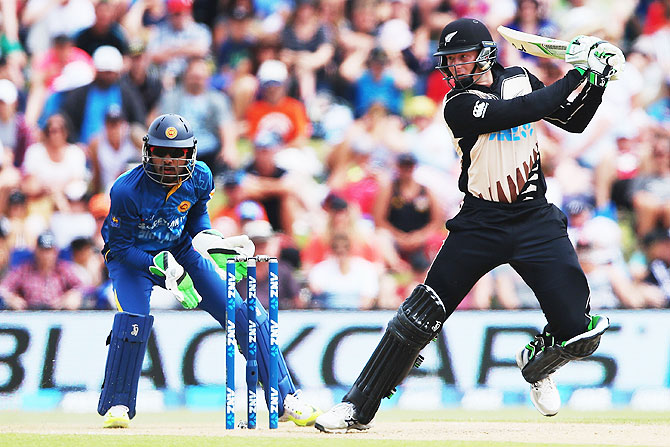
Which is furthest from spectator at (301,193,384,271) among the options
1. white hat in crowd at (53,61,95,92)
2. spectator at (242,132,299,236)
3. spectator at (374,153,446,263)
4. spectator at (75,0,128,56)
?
spectator at (75,0,128,56)

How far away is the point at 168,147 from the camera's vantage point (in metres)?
7.11

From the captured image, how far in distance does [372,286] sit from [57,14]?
5146 mm

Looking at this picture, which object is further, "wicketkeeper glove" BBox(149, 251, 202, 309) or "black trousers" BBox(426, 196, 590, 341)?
"wicketkeeper glove" BBox(149, 251, 202, 309)

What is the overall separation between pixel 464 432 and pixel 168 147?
2.51m

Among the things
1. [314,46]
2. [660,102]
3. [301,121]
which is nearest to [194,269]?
[301,121]

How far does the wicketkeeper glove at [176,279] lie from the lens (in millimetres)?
6914

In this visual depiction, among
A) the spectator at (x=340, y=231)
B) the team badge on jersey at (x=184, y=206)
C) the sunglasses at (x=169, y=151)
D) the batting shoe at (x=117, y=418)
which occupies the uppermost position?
the sunglasses at (x=169, y=151)

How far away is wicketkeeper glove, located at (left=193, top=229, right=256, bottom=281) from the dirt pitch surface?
0.97 meters

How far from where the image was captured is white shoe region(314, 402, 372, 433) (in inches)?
262

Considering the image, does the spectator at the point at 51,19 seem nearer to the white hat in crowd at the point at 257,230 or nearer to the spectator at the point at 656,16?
the white hat in crowd at the point at 257,230

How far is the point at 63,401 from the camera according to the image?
944 cm

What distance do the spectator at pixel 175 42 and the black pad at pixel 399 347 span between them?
271 inches

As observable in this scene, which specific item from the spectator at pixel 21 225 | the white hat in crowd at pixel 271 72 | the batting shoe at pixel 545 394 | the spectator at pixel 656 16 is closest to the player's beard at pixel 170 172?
the batting shoe at pixel 545 394

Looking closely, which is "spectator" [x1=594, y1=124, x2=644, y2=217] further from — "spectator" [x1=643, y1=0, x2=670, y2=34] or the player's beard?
the player's beard
